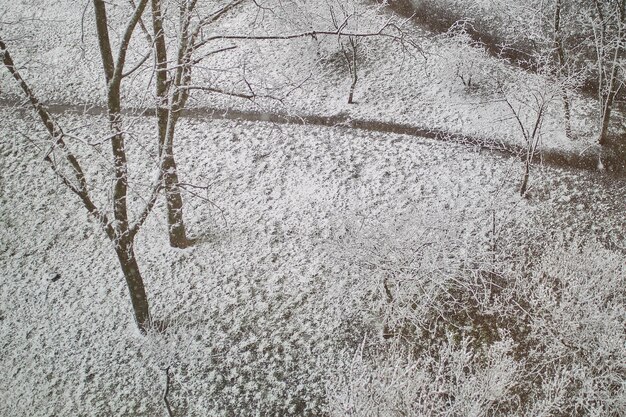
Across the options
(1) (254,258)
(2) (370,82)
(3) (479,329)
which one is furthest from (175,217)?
(2) (370,82)

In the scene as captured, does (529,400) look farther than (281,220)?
No

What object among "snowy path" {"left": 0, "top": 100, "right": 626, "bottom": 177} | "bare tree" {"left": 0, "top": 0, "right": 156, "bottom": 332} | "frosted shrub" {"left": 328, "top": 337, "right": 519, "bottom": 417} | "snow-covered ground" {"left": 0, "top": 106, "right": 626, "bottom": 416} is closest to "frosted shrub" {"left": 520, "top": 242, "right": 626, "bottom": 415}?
"snow-covered ground" {"left": 0, "top": 106, "right": 626, "bottom": 416}

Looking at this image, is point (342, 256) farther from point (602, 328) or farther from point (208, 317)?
point (602, 328)

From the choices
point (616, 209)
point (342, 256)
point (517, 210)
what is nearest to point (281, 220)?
point (342, 256)

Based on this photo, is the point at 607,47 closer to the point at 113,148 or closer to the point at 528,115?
the point at 528,115

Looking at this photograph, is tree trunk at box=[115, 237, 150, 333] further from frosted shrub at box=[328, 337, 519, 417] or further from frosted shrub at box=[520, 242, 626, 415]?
frosted shrub at box=[520, 242, 626, 415]

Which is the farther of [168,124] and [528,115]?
[528,115]

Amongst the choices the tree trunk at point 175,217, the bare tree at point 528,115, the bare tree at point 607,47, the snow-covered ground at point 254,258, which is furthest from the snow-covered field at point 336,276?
the bare tree at point 607,47

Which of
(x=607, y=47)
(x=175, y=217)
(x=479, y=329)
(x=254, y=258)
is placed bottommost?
(x=479, y=329)
